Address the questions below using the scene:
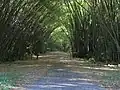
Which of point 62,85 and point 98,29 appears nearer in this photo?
point 62,85

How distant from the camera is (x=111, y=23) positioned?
2262 cm

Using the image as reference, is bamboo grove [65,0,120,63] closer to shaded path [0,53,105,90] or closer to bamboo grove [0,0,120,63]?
bamboo grove [0,0,120,63]

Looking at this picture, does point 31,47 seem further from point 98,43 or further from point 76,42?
point 98,43

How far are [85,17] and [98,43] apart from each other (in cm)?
640

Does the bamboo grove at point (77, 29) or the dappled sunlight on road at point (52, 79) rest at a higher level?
the bamboo grove at point (77, 29)

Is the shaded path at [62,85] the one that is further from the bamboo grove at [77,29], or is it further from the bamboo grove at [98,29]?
the bamboo grove at [98,29]

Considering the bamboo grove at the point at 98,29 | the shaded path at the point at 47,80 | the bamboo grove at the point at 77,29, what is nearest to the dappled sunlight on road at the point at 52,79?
Answer: the shaded path at the point at 47,80

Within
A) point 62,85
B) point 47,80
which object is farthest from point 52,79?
point 62,85

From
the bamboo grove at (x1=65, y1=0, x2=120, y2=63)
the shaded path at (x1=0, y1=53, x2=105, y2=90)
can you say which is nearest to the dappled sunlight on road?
the shaded path at (x1=0, y1=53, x2=105, y2=90)

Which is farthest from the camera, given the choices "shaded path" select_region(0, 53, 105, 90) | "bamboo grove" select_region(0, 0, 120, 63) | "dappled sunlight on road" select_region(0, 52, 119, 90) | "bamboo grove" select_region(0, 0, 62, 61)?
"bamboo grove" select_region(0, 0, 120, 63)

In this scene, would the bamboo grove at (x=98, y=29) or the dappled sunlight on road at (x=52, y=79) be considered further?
the bamboo grove at (x=98, y=29)

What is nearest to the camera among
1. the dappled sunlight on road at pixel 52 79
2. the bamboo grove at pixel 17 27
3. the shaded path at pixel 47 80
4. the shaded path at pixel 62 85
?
the shaded path at pixel 62 85

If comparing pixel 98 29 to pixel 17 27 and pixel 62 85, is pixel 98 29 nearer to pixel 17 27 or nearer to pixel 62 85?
pixel 17 27

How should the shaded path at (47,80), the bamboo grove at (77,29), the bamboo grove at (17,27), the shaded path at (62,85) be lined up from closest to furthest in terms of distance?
the shaded path at (62,85) < the shaded path at (47,80) < the bamboo grove at (17,27) < the bamboo grove at (77,29)
